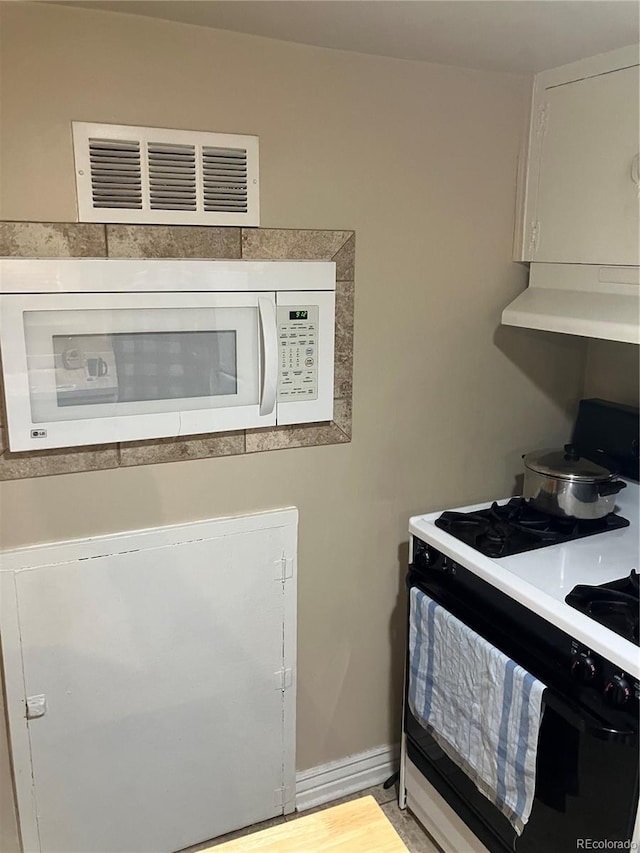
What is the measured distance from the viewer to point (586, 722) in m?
1.38

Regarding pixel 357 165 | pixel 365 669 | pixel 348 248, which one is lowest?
pixel 365 669

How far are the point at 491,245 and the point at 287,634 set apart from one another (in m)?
1.26

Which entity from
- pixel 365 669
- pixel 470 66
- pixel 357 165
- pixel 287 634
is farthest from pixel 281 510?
pixel 470 66

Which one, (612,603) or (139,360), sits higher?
(139,360)

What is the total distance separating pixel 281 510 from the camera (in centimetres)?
193

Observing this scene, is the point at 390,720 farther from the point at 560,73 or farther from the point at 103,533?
the point at 560,73

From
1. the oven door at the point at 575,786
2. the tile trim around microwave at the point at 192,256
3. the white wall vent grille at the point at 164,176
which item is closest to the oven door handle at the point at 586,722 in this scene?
the oven door at the point at 575,786

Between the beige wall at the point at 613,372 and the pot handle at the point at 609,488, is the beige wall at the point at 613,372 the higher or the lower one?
the higher one

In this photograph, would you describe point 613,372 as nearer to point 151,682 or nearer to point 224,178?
point 224,178

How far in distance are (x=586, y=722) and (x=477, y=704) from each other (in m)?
0.34

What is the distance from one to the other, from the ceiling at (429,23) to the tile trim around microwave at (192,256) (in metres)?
0.44

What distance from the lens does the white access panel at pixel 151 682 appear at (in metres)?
1.71

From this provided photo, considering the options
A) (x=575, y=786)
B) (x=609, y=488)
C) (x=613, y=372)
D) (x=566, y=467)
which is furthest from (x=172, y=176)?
(x=575, y=786)

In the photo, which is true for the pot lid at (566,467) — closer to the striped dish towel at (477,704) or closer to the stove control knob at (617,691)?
the striped dish towel at (477,704)
